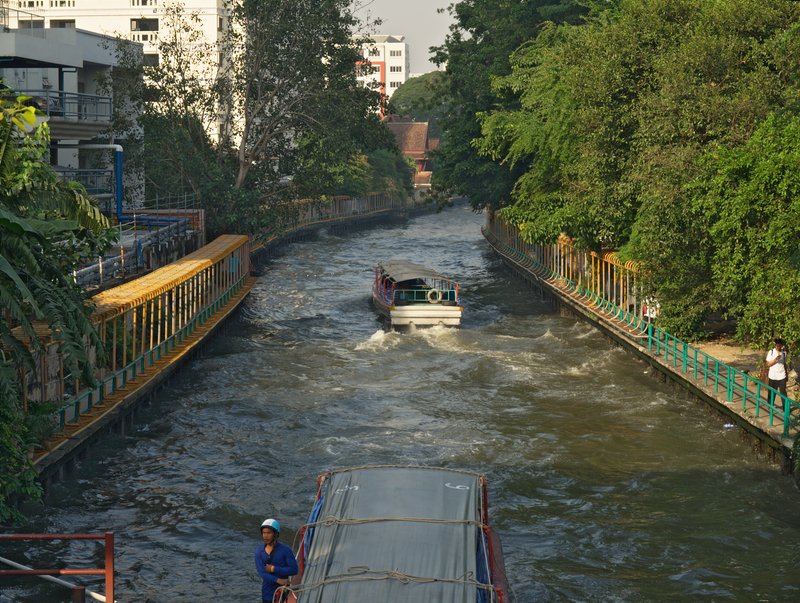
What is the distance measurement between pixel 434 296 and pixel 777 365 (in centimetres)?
1934

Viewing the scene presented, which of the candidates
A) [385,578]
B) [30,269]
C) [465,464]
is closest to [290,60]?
[465,464]

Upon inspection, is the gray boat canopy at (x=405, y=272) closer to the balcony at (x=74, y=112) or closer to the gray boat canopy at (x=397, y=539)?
the balcony at (x=74, y=112)

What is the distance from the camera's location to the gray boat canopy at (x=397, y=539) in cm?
1297

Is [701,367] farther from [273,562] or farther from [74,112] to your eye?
[74,112]

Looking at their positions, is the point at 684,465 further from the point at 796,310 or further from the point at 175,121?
the point at 175,121

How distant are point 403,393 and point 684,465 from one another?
354 inches

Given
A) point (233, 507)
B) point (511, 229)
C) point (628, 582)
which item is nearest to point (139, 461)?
point (233, 507)

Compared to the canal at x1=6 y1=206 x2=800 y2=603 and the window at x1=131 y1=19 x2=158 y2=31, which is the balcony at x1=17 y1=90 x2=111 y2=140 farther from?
the window at x1=131 y1=19 x2=158 y2=31

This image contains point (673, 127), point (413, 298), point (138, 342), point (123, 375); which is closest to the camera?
point (123, 375)

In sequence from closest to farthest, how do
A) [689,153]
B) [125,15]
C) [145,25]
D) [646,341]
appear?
[689,153], [646,341], [125,15], [145,25]

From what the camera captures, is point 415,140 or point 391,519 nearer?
point 391,519

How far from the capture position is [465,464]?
84.1 feet

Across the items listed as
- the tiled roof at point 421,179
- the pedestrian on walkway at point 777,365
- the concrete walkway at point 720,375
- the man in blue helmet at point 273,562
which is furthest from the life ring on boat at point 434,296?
the tiled roof at point 421,179

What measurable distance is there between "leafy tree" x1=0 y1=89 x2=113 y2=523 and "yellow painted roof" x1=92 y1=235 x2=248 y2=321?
4.60 metres
